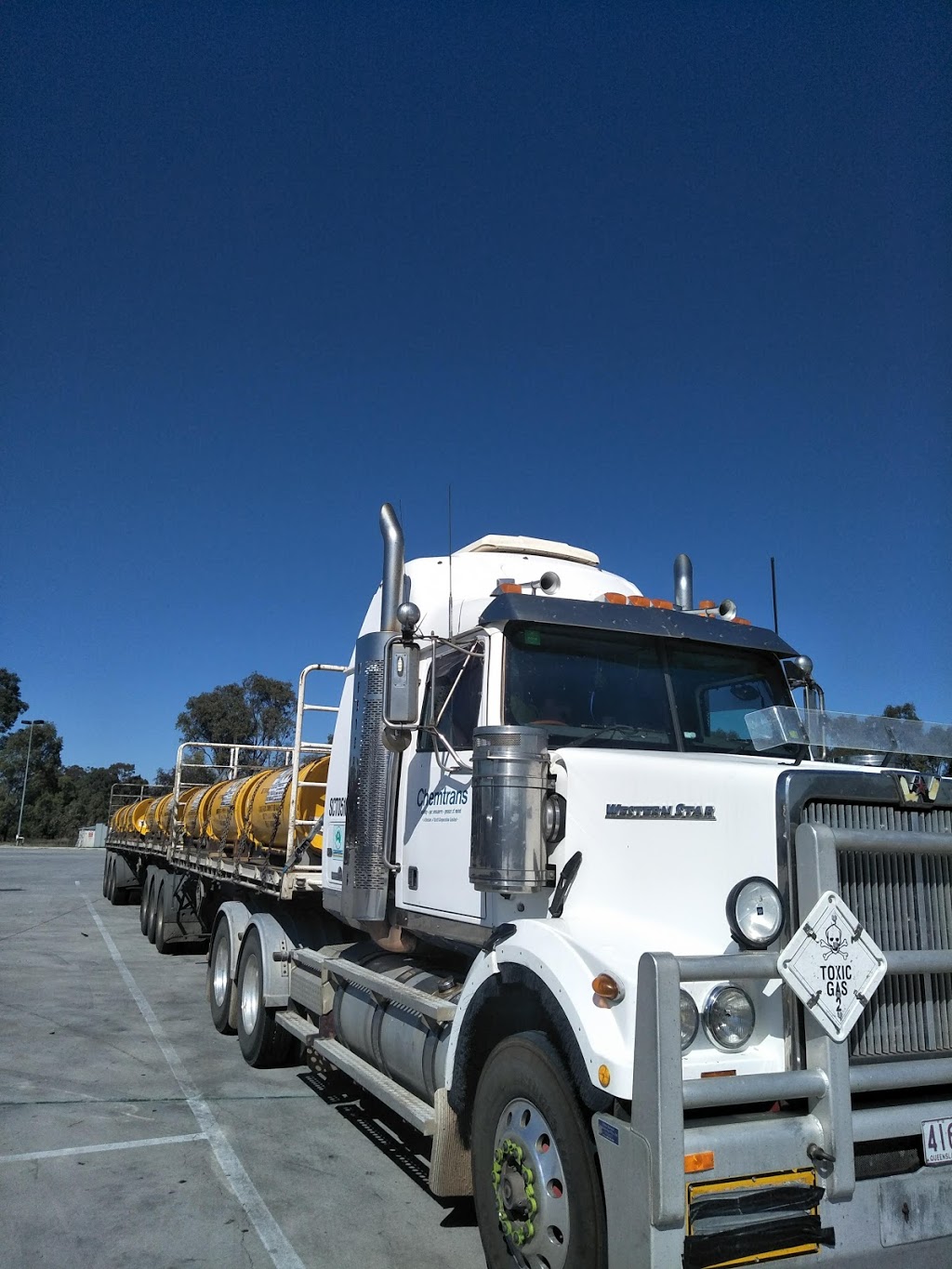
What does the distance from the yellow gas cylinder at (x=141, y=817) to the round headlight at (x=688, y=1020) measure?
50.1ft

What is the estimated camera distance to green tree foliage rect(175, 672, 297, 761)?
51625 mm

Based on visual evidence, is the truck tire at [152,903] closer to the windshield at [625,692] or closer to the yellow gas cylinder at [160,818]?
the yellow gas cylinder at [160,818]

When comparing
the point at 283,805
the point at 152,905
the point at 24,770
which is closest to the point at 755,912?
the point at 283,805

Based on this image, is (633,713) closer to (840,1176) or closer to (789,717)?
(789,717)

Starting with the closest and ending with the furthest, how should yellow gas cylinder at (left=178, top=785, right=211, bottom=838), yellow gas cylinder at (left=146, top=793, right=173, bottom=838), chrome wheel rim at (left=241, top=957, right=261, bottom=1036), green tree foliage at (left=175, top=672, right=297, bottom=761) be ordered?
chrome wheel rim at (left=241, top=957, right=261, bottom=1036), yellow gas cylinder at (left=178, top=785, right=211, bottom=838), yellow gas cylinder at (left=146, top=793, right=173, bottom=838), green tree foliage at (left=175, top=672, right=297, bottom=761)

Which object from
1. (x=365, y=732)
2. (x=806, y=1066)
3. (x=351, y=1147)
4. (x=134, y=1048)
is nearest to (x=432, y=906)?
(x=365, y=732)

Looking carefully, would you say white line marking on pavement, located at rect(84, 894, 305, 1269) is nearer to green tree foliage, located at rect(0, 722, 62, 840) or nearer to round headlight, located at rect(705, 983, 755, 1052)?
round headlight, located at rect(705, 983, 755, 1052)

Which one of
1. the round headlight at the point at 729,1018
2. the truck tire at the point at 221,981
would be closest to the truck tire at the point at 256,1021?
the truck tire at the point at 221,981

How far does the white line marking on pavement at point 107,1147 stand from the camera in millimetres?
5324

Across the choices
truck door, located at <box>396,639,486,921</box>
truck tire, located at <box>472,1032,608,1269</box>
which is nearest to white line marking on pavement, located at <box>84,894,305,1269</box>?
truck tire, located at <box>472,1032,608,1269</box>

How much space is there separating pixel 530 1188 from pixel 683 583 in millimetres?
3692

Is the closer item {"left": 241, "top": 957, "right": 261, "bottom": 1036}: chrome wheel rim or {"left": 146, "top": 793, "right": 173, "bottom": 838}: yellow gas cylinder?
{"left": 241, "top": 957, "right": 261, "bottom": 1036}: chrome wheel rim

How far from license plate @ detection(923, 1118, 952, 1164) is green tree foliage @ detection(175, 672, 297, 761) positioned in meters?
49.6

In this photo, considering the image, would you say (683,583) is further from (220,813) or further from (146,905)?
(146,905)
